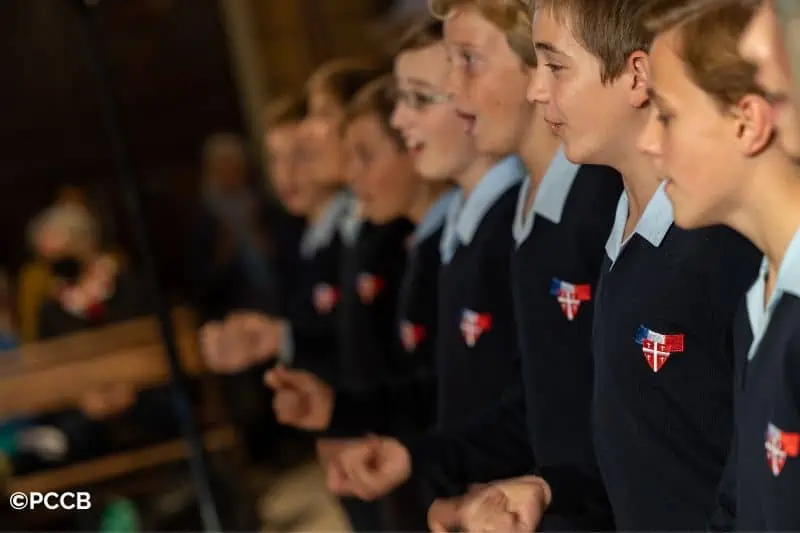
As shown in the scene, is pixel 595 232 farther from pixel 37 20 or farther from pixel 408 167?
pixel 37 20

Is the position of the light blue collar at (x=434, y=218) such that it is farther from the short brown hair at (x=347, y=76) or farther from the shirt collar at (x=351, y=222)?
the short brown hair at (x=347, y=76)

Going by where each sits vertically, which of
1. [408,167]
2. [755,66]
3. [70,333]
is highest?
[755,66]

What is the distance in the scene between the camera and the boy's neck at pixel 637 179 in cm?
97

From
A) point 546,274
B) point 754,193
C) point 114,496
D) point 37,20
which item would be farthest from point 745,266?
point 37,20

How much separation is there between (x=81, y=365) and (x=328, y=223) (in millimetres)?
885

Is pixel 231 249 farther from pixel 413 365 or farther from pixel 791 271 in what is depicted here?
pixel 791 271

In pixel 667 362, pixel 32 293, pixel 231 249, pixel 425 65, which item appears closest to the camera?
pixel 667 362

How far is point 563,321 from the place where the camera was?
1.11 metres

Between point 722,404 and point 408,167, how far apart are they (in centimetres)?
84

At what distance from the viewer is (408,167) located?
169 cm

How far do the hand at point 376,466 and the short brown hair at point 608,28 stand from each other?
48 cm

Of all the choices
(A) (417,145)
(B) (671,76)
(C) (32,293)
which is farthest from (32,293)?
(B) (671,76)

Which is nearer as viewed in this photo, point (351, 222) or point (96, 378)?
point (351, 222)

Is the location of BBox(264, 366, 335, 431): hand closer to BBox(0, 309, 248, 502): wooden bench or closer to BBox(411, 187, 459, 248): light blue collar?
BBox(411, 187, 459, 248): light blue collar
